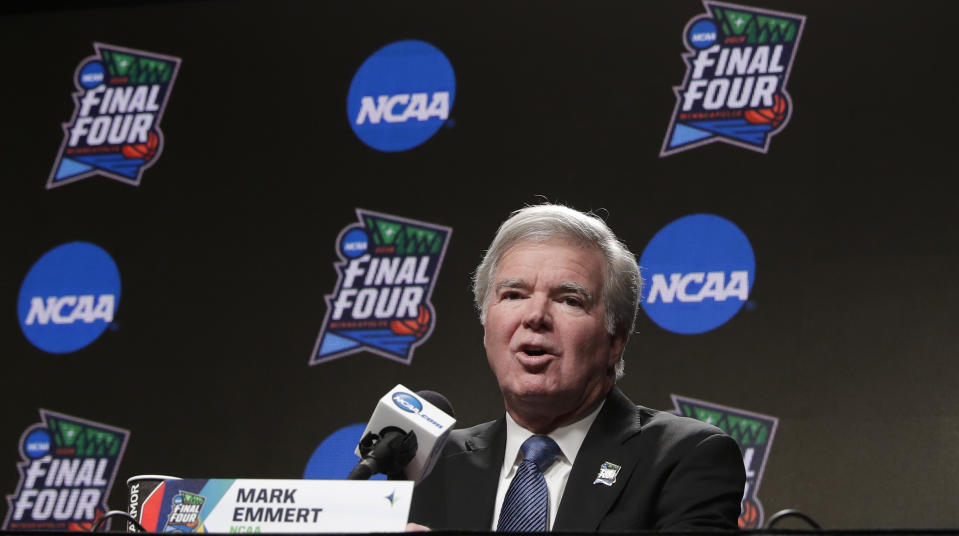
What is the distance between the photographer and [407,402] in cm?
151

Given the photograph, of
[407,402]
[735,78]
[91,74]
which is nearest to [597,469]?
[407,402]

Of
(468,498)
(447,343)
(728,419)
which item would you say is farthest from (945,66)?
(468,498)

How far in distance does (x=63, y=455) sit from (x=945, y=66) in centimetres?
320

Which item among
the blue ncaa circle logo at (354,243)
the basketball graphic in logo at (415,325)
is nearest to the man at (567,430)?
the basketball graphic in logo at (415,325)

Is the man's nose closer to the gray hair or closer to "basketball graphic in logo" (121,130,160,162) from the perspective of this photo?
the gray hair

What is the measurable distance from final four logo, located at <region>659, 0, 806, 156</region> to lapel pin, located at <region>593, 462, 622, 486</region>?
1.88 m

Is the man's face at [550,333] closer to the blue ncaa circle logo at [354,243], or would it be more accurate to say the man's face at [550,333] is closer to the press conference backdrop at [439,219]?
the press conference backdrop at [439,219]

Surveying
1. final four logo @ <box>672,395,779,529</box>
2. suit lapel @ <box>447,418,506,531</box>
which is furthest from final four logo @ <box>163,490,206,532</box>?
final four logo @ <box>672,395,779,529</box>

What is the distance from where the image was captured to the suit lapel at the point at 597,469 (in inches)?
66.7

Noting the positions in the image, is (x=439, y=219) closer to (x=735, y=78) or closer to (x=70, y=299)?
(x=735, y=78)

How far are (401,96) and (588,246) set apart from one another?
1.99 m

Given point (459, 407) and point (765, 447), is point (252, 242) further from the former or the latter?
point (765, 447)

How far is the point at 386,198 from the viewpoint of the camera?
3.71 m

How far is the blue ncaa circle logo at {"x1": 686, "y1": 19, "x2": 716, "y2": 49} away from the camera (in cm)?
353
